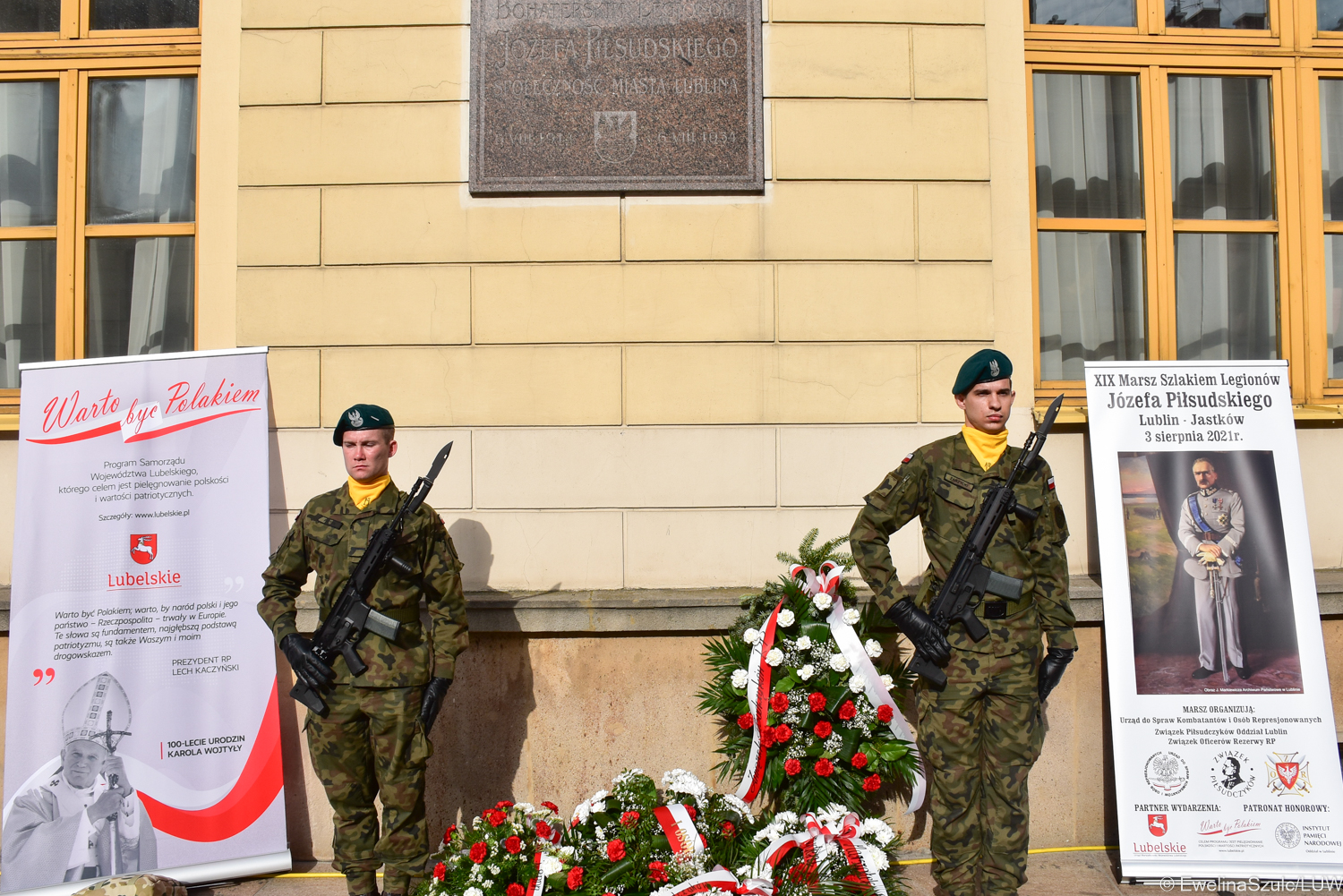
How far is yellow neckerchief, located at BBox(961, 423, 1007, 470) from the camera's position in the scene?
347cm

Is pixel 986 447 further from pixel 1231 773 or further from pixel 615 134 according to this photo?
pixel 615 134

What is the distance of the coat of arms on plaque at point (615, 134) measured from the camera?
435cm

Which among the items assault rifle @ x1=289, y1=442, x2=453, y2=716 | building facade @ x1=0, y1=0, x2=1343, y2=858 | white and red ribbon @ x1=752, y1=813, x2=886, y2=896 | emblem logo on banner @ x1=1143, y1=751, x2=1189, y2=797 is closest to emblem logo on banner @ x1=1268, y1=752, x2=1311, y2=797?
emblem logo on banner @ x1=1143, y1=751, x2=1189, y2=797

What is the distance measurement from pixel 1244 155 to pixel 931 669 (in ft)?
11.7

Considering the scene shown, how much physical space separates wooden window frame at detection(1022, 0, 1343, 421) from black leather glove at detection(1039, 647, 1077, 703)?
1888 mm

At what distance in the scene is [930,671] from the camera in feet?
11.1

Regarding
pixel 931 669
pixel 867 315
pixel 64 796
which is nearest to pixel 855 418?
pixel 867 315

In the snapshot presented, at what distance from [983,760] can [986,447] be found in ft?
4.06

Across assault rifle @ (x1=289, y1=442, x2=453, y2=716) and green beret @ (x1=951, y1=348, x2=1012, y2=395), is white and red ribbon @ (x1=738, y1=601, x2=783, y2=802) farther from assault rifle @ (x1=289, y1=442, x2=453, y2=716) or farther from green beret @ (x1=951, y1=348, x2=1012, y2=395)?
assault rifle @ (x1=289, y1=442, x2=453, y2=716)

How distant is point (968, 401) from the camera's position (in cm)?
349

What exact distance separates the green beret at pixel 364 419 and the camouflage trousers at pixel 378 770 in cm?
103

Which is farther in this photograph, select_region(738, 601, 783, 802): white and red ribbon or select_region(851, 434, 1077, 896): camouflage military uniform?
select_region(738, 601, 783, 802): white and red ribbon

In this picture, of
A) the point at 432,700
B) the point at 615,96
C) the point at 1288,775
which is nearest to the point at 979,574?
the point at 1288,775

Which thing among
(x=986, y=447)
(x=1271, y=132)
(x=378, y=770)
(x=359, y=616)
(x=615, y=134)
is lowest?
(x=378, y=770)
